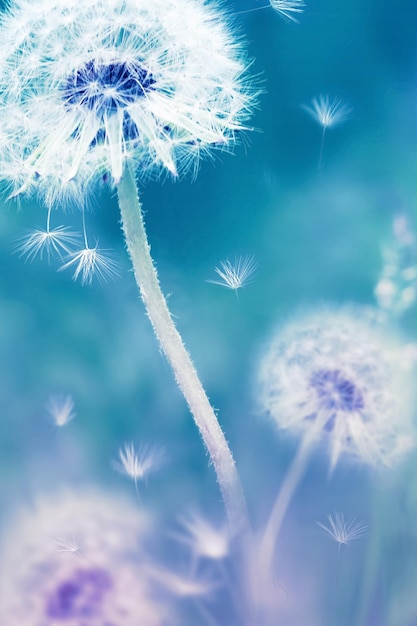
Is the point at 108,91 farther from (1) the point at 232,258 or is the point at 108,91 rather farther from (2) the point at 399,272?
(2) the point at 399,272

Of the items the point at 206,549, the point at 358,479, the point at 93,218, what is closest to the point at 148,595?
the point at 206,549

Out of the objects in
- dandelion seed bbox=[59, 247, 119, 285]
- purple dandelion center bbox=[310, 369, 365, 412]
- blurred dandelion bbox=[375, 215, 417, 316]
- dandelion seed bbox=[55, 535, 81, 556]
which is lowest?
dandelion seed bbox=[55, 535, 81, 556]

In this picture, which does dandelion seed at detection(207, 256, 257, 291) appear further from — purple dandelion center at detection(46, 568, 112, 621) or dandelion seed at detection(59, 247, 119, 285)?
purple dandelion center at detection(46, 568, 112, 621)

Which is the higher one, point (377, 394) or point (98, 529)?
point (377, 394)

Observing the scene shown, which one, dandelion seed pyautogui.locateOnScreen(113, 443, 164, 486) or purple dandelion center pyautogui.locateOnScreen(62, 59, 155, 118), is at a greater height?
purple dandelion center pyautogui.locateOnScreen(62, 59, 155, 118)

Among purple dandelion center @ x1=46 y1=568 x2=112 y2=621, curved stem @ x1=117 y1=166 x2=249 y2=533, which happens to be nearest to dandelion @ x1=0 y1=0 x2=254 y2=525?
curved stem @ x1=117 y1=166 x2=249 y2=533

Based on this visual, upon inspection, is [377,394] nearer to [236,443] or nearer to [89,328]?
[236,443]

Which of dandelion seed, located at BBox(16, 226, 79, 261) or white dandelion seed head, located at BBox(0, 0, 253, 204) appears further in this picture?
dandelion seed, located at BBox(16, 226, 79, 261)

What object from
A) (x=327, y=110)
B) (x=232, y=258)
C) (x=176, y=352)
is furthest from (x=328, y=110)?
(x=176, y=352)
